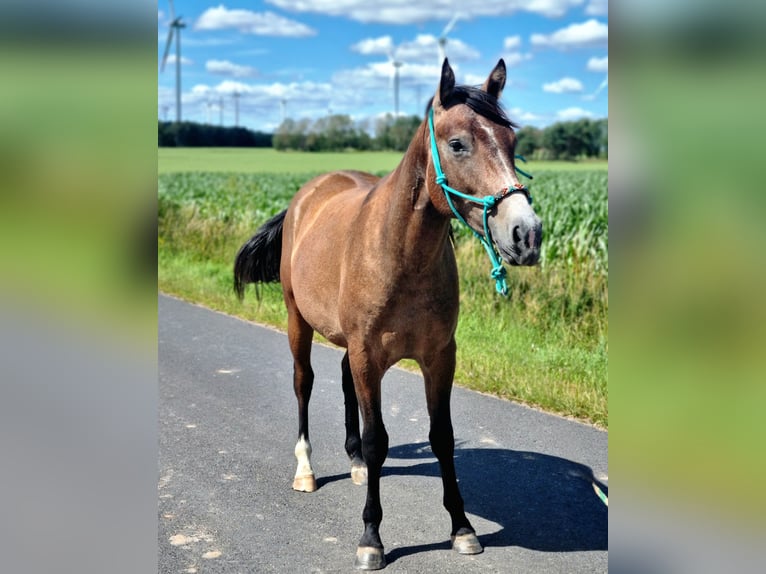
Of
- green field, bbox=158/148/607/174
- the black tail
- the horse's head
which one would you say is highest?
green field, bbox=158/148/607/174

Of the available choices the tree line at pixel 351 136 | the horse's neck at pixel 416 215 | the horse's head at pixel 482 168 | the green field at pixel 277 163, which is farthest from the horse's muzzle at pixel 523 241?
the tree line at pixel 351 136

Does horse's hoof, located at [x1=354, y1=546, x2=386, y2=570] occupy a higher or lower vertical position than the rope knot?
lower

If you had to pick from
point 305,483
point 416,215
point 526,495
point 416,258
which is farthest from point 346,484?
point 416,215

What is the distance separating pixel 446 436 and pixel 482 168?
171cm

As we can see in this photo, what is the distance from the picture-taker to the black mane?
10.8ft

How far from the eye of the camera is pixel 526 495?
4691mm

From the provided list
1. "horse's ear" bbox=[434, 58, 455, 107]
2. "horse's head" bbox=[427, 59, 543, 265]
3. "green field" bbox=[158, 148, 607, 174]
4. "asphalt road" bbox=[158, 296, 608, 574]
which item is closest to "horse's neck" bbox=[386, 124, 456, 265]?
"horse's head" bbox=[427, 59, 543, 265]

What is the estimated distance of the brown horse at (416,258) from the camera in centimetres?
323

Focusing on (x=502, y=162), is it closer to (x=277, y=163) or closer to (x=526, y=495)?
(x=526, y=495)

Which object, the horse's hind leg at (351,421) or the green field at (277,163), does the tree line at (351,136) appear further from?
the horse's hind leg at (351,421)

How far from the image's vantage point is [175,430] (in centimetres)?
585

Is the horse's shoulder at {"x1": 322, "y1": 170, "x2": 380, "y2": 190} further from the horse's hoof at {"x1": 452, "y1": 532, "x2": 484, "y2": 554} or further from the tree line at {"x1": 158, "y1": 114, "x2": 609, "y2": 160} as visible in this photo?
the tree line at {"x1": 158, "y1": 114, "x2": 609, "y2": 160}
